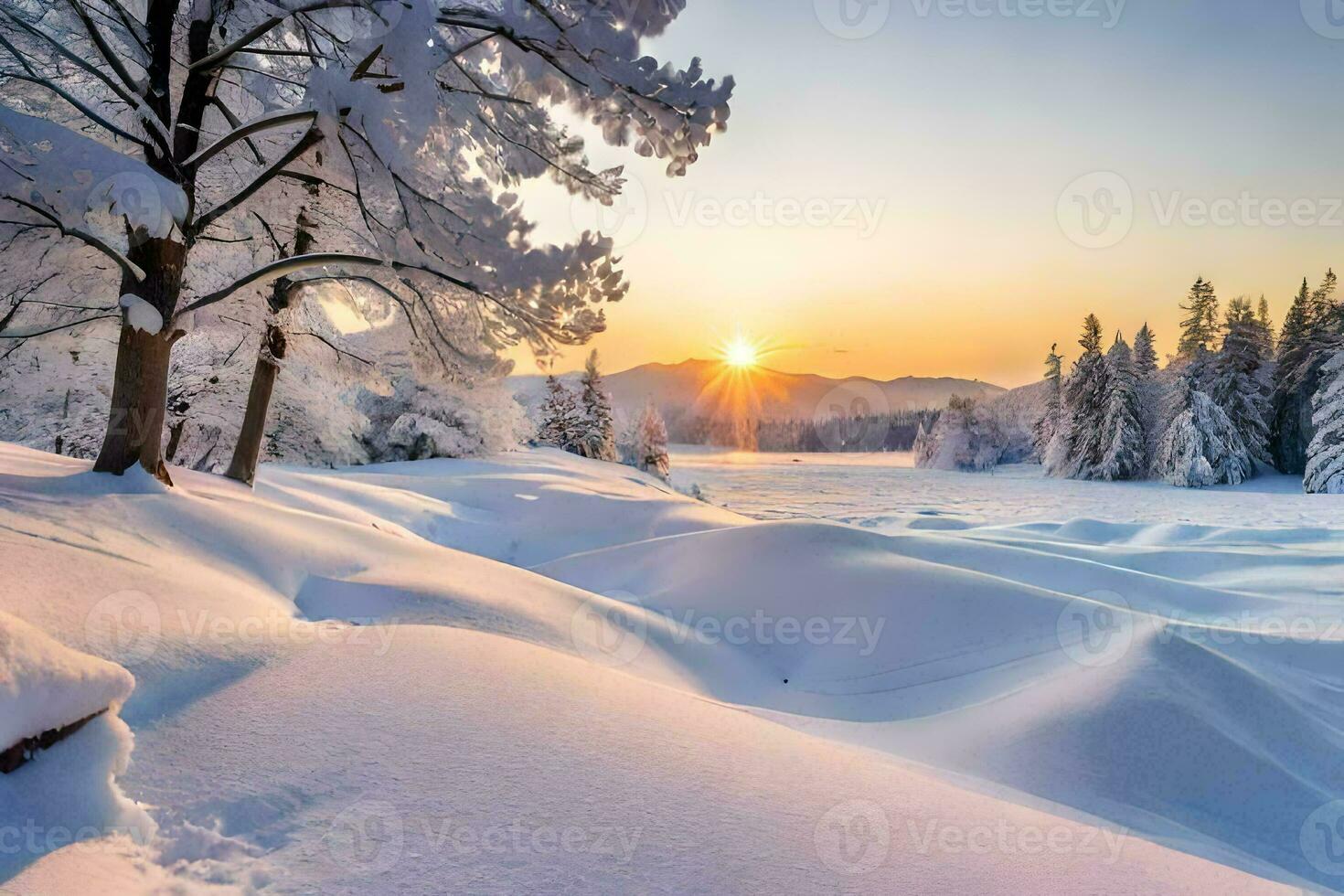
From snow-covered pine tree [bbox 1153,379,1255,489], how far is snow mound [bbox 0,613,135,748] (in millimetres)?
35598

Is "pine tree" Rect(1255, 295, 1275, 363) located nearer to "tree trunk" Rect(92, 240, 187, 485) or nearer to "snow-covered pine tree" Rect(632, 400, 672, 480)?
"snow-covered pine tree" Rect(632, 400, 672, 480)

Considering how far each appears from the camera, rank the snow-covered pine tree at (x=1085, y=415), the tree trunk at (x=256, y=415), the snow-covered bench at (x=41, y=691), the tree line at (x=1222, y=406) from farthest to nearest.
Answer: the snow-covered pine tree at (x=1085, y=415) < the tree line at (x=1222, y=406) < the tree trunk at (x=256, y=415) < the snow-covered bench at (x=41, y=691)

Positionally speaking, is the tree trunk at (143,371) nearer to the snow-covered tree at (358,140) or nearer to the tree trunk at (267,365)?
the snow-covered tree at (358,140)

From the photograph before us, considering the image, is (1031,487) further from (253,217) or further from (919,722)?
(253,217)

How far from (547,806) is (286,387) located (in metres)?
13.1

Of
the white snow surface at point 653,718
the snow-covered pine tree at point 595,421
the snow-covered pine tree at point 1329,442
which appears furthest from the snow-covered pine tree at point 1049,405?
the white snow surface at point 653,718

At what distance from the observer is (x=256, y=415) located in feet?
27.7

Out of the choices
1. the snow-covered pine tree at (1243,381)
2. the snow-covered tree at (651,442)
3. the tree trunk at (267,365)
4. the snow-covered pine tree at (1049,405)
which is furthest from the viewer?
the snow-covered pine tree at (1049,405)

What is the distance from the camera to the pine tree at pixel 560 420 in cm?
3841

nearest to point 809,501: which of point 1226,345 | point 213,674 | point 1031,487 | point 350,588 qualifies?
point 1031,487

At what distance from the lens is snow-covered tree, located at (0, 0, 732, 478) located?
404cm

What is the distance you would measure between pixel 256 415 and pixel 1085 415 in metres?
39.9

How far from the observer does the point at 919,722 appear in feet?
13.7

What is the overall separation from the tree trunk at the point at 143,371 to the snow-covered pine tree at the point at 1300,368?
38.6 meters
